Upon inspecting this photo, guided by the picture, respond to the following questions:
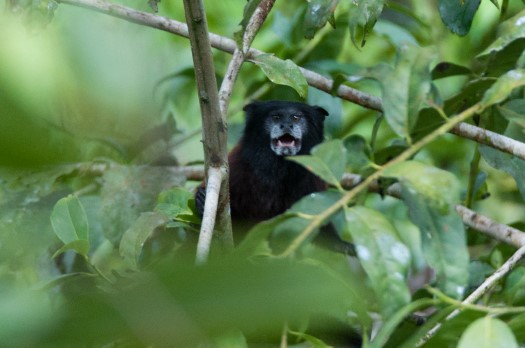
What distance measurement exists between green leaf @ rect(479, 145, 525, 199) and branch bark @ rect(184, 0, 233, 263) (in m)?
1.17

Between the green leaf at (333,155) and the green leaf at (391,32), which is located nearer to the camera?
the green leaf at (333,155)

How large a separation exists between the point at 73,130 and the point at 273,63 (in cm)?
185

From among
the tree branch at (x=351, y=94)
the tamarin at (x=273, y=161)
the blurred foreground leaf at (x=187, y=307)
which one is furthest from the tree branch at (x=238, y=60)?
the blurred foreground leaf at (x=187, y=307)

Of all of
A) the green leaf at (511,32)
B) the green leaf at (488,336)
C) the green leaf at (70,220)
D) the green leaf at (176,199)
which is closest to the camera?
the green leaf at (488,336)

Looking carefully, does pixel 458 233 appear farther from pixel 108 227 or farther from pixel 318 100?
pixel 318 100

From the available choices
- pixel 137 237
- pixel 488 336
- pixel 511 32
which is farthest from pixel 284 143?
pixel 488 336

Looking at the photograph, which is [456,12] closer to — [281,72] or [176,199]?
[281,72]

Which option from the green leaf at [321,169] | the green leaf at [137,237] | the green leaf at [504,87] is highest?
the green leaf at [137,237]

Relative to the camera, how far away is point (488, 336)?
0.94 meters

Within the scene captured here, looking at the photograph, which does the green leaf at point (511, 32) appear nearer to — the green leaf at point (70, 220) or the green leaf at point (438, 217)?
the green leaf at point (438, 217)

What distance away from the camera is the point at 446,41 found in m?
5.85

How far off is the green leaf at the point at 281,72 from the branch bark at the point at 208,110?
0.35m

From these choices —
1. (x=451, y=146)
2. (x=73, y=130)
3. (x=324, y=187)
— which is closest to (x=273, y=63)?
(x=73, y=130)

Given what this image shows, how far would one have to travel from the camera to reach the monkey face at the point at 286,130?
4.26m
